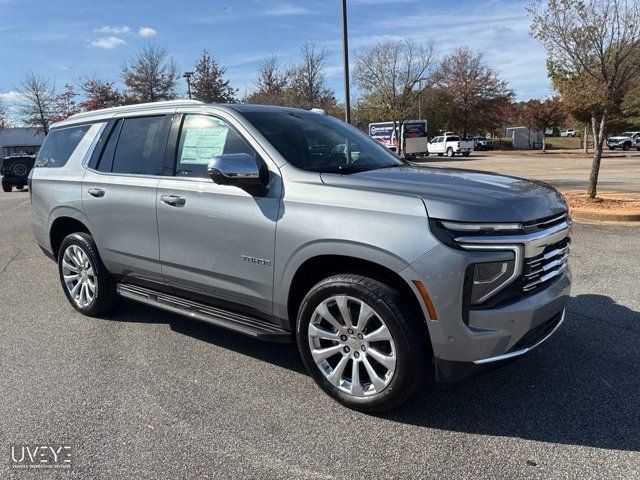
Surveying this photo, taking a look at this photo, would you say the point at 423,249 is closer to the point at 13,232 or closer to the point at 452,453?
the point at 452,453

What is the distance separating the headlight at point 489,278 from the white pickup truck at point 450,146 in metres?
42.8

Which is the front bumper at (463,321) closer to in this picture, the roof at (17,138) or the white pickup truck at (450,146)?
the white pickup truck at (450,146)

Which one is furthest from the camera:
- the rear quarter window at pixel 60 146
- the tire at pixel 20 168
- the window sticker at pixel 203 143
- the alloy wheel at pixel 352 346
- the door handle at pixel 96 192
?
the tire at pixel 20 168

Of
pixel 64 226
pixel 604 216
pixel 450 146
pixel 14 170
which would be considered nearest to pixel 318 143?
pixel 64 226

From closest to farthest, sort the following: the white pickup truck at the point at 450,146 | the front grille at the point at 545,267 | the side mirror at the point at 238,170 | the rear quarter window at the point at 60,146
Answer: the front grille at the point at 545,267 → the side mirror at the point at 238,170 → the rear quarter window at the point at 60,146 → the white pickup truck at the point at 450,146

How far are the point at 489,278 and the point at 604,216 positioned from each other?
306 inches

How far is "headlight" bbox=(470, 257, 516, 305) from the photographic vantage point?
2.71 m

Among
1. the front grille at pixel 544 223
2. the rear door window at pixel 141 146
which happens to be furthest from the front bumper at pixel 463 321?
the rear door window at pixel 141 146

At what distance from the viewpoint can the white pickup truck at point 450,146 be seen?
43.8 meters

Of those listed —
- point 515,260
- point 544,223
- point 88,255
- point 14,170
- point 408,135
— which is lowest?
point 88,255

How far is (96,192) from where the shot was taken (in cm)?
462

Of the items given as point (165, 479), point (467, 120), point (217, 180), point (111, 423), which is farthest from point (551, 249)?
point (467, 120)

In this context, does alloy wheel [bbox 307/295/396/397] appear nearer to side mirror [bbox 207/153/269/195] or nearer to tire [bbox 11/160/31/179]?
side mirror [bbox 207/153/269/195]

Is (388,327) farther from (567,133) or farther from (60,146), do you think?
(567,133)
